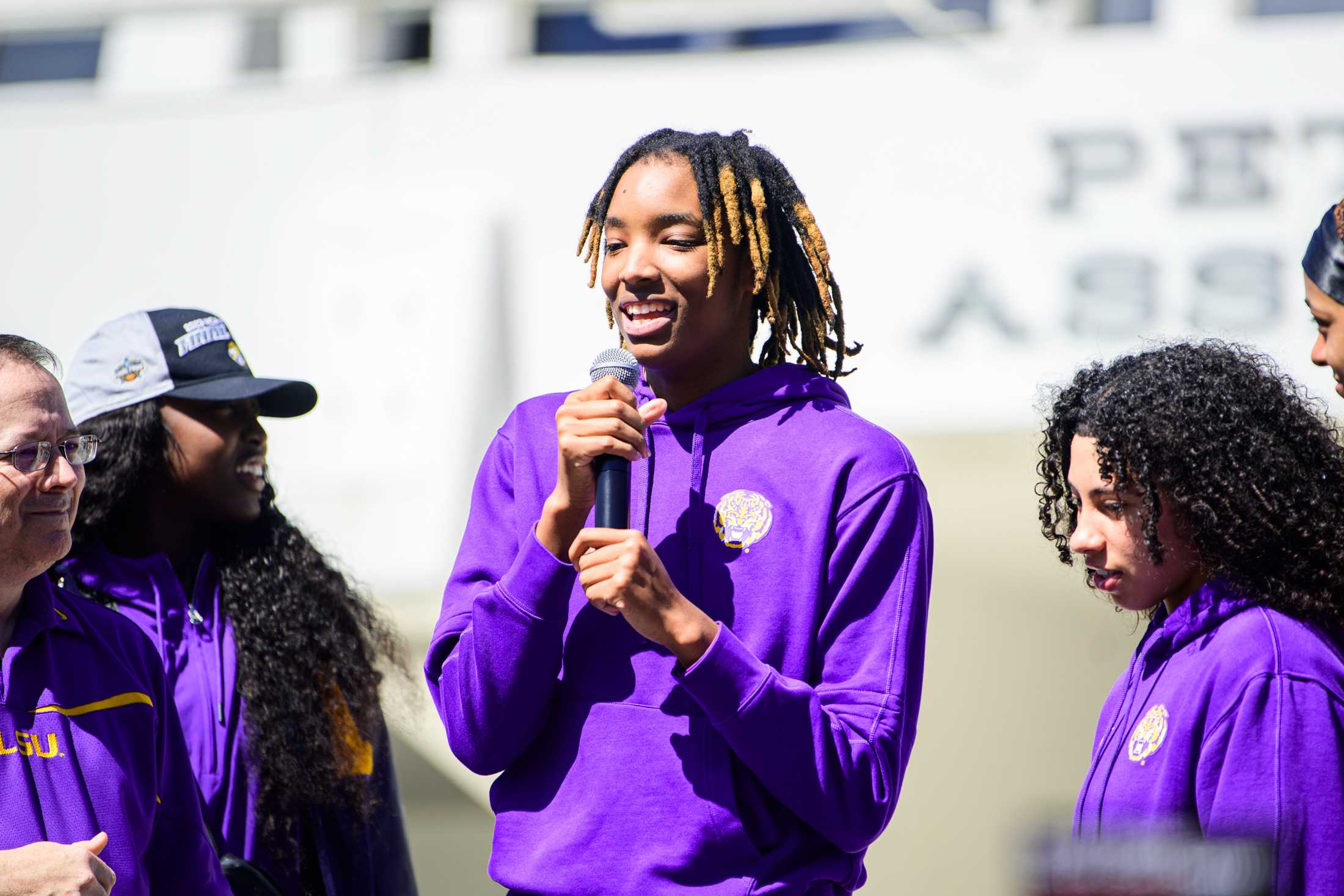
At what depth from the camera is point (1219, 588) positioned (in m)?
2.11

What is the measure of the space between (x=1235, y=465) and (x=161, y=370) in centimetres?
196

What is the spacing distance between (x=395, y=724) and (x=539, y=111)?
9.27 feet

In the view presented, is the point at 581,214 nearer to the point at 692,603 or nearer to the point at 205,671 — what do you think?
the point at 205,671

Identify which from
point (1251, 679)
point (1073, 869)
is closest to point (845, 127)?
point (1251, 679)

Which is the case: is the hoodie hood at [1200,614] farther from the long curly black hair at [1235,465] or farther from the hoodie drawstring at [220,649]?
the hoodie drawstring at [220,649]

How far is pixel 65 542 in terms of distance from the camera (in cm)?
206

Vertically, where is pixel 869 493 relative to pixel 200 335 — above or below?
below

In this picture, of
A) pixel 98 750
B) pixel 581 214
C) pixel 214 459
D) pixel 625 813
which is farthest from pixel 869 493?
pixel 581 214

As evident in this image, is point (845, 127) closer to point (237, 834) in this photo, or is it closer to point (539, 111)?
point (539, 111)

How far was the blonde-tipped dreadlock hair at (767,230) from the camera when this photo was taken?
2137mm

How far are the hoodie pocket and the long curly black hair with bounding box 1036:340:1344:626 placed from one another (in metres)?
0.73

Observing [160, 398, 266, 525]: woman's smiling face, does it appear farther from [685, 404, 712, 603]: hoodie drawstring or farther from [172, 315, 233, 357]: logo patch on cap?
[685, 404, 712, 603]: hoodie drawstring

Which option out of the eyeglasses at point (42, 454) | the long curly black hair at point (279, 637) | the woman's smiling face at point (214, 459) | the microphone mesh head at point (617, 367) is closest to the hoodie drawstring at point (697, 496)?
the microphone mesh head at point (617, 367)

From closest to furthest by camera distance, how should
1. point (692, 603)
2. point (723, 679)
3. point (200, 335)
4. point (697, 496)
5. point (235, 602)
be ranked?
point (723, 679) → point (692, 603) → point (697, 496) → point (235, 602) → point (200, 335)
